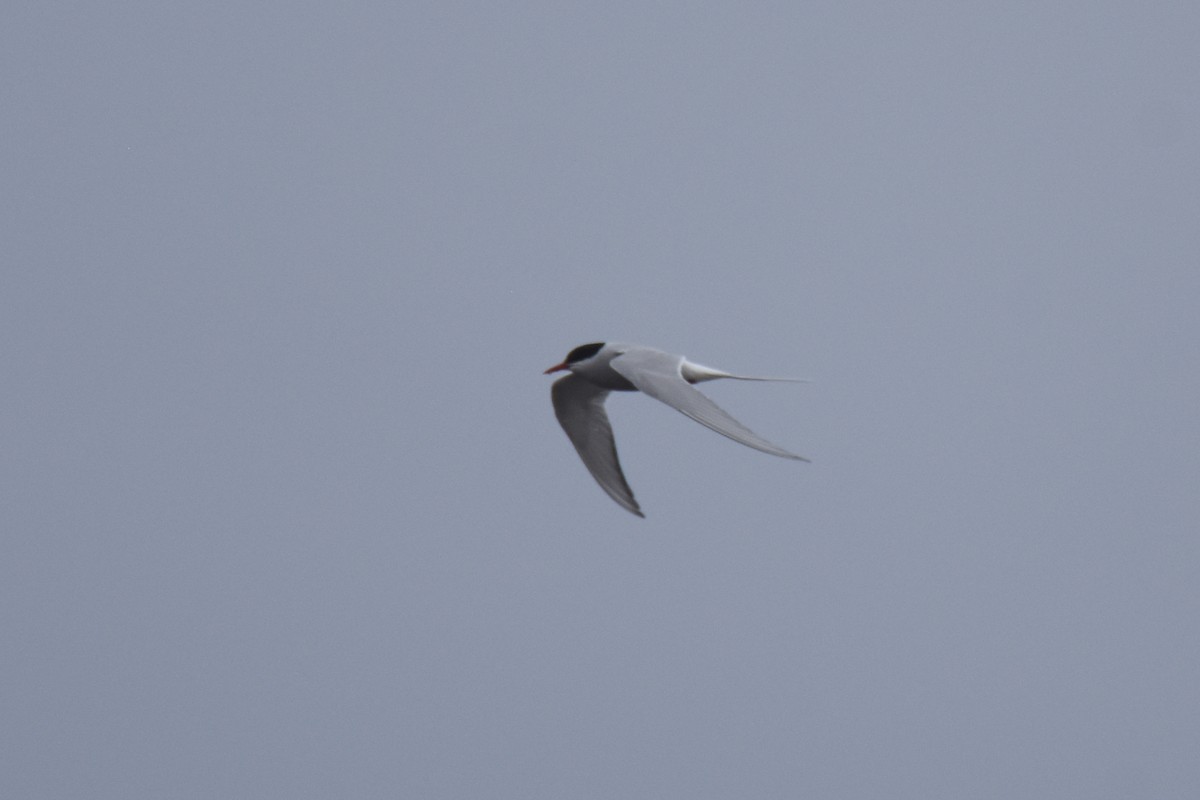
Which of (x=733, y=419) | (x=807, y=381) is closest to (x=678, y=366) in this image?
(x=807, y=381)

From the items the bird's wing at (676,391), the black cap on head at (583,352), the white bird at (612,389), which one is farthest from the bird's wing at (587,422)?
the bird's wing at (676,391)

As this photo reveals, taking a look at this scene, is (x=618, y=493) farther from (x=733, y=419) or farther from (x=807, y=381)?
(x=733, y=419)

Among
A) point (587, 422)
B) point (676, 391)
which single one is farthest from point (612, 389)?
point (676, 391)

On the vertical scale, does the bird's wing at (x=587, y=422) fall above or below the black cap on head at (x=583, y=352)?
below

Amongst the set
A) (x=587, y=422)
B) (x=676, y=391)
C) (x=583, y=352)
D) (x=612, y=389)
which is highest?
(x=583, y=352)

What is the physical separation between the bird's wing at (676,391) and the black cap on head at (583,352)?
686 millimetres

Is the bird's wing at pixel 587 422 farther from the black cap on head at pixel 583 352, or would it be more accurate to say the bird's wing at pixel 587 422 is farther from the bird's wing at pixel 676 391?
the bird's wing at pixel 676 391

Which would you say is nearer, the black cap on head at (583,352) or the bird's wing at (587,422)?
the black cap on head at (583,352)

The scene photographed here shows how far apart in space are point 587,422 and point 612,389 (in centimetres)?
53

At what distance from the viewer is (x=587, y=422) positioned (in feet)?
34.0

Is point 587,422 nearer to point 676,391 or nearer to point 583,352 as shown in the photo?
point 583,352

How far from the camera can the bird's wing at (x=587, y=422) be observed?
400 inches

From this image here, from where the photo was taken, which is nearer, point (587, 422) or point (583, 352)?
point (583, 352)

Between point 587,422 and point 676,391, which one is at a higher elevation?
point 587,422
